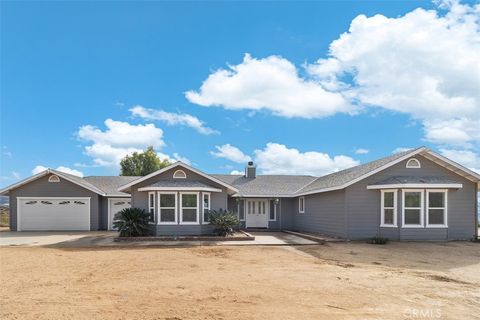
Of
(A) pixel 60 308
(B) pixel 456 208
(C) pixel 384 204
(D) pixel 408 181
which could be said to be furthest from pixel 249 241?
(A) pixel 60 308

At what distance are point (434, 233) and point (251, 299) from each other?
12564mm

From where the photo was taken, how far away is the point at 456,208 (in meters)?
17.4

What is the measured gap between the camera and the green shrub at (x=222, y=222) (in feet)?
59.3

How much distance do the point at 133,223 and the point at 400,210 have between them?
436 inches

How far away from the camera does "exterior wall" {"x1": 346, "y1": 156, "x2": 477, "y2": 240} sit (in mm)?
16844

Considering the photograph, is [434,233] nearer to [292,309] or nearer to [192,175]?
[192,175]

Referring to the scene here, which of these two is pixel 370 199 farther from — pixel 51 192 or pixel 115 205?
pixel 51 192

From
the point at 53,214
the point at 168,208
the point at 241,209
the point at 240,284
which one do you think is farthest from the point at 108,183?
the point at 240,284

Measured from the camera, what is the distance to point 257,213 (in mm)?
25219

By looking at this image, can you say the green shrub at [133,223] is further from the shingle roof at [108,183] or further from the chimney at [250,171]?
the chimney at [250,171]

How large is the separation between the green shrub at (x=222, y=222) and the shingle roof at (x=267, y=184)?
5.46m

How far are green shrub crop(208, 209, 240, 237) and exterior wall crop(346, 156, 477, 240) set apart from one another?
16.3ft

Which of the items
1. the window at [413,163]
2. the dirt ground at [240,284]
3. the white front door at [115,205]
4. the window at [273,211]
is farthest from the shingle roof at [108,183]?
the window at [413,163]

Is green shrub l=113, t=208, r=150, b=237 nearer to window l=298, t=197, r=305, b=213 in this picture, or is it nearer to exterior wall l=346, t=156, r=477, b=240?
exterior wall l=346, t=156, r=477, b=240
